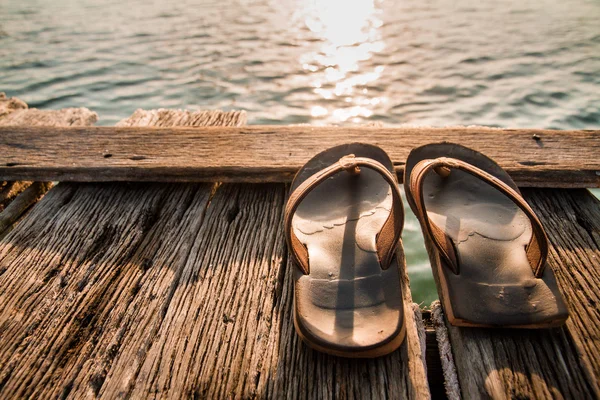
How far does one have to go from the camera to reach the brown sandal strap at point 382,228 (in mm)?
1271

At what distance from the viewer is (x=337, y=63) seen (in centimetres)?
585

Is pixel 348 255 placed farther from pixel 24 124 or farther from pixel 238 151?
pixel 24 124

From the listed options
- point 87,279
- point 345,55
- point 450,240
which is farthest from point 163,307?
point 345,55

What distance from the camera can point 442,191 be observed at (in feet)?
5.32

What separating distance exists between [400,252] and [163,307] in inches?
34.9

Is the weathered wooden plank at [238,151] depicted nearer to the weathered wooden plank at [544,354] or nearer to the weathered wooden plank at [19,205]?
the weathered wooden plank at [19,205]

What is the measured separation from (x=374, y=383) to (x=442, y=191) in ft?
2.78

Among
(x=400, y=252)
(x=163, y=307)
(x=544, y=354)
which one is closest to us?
(x=544, y=354)

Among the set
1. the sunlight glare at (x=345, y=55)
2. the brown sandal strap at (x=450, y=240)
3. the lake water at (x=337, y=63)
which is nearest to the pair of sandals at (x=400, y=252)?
the brown sandal strap at (x=450, y=240)

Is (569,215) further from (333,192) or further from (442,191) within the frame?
(333,192)

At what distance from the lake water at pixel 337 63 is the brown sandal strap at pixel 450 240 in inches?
53.4

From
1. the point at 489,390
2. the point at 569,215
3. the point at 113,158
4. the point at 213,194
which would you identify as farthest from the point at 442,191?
the point at 113,158

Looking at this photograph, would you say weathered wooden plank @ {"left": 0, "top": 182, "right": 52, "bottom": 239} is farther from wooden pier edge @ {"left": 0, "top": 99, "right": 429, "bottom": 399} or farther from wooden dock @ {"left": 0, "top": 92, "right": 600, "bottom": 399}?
wooden pier edge @ {"left": 0, "top": 99, "right": 429, "bottom": 399}

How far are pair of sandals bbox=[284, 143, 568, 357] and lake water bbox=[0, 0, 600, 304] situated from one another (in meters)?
1.27
